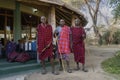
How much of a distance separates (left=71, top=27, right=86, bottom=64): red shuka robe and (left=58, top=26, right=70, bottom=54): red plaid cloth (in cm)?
33

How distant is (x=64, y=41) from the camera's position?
9.55 meters

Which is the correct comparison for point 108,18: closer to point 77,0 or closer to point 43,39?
point 77,0

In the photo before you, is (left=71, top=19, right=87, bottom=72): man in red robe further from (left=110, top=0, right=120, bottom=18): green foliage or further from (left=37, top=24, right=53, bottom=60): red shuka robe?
(left=110, top=0, right=120, bottom=18): green foliage

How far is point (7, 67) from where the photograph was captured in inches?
359

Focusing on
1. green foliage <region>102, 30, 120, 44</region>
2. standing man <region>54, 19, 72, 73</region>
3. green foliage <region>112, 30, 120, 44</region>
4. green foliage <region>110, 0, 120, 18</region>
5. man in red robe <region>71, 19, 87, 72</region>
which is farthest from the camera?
green foliage <region>102, 30, 120, 44</region>

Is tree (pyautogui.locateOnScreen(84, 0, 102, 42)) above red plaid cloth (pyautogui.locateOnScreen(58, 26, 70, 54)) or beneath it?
above

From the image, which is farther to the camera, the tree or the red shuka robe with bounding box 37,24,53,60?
the tree

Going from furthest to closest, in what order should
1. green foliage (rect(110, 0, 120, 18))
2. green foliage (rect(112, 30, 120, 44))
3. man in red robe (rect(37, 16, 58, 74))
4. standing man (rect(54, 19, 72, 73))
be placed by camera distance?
green foliage (rect(112, 30, 120, 44)) → green foliage (rect(110, 0, 120, 18)) → standing man (rect(54, 19, 72, 73)) → man in red robe (rect(37, 16, 58, 74))

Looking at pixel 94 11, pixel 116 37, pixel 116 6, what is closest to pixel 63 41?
pixel 116 6

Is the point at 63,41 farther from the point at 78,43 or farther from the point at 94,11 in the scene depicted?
the point at 94,11

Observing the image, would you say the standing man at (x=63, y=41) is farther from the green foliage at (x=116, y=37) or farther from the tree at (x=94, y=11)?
the green foliage at (x=116, y=37)

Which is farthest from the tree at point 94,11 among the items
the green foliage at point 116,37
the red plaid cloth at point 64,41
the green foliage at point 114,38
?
the red plaid cloth at point 64,41

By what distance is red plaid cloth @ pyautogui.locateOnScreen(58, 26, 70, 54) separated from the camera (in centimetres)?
949

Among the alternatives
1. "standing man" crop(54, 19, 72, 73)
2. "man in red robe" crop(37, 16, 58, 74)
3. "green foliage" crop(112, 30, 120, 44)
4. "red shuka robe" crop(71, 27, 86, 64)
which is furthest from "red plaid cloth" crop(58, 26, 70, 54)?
"green foliage" crop(112, 30, 120, 44)
